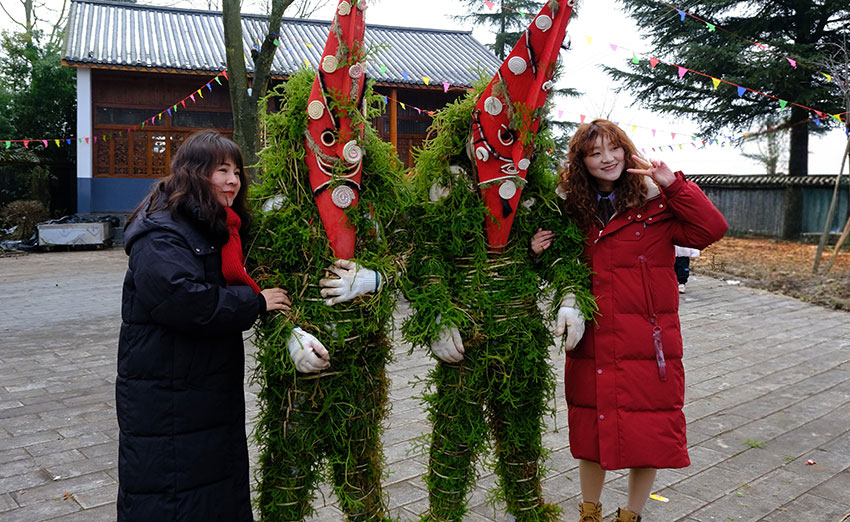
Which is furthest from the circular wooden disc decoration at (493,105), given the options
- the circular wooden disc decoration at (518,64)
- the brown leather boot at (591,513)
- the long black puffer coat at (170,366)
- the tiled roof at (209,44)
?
the tiled roof at (209,44)

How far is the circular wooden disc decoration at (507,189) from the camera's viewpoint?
2.47 meters

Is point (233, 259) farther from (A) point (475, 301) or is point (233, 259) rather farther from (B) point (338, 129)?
(A) point (475, 301)

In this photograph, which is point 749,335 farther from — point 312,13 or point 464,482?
point 312,13

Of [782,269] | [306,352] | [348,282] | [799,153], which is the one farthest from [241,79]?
[799,153]

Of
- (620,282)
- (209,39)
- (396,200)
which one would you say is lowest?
(620,282)

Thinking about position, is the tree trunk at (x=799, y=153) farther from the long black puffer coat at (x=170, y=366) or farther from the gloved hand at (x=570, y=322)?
the long black puffer coat at (x=170, y=366)

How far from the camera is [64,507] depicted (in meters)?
3.01

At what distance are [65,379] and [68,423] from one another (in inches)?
42.8

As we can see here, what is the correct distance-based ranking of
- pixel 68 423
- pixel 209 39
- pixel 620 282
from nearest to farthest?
1. pixel 620 282
2. pixel 68 423
3. pixel 209 39

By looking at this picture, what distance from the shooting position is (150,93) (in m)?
14.5

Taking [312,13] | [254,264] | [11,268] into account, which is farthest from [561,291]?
[312,13]

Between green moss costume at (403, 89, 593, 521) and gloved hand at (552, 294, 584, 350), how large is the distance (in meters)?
0.03

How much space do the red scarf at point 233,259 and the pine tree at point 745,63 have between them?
13.4 m

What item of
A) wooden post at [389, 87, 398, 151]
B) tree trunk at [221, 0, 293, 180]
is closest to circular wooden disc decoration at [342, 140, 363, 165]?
tree trunk at [221, 0, 293, 180]
